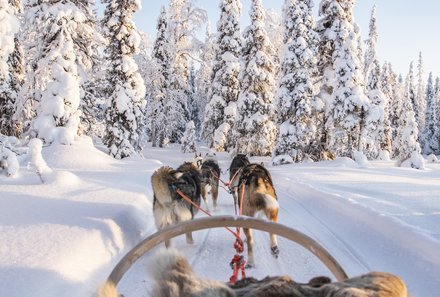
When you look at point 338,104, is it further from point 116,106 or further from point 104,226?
point 104,226

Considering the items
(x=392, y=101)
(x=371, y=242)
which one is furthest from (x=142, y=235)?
(x=392, y=101)

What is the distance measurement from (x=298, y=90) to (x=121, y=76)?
10.9 metres

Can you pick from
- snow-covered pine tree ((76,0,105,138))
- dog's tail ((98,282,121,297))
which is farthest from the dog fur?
snow-covered pine tree ((76,0,105,138))

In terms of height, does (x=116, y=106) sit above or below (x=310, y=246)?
above

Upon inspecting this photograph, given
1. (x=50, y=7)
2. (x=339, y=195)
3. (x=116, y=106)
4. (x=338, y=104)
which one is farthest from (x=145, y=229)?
(x=338, y=104)

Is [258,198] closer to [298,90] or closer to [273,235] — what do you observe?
[273,235]

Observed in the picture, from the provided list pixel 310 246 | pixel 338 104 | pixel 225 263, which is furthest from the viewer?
pixel 338 104

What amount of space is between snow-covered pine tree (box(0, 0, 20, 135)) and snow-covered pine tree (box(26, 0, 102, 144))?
913 millimetres

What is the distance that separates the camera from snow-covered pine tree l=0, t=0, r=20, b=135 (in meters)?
12.9

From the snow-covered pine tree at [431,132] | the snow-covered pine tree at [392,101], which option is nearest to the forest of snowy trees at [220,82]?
the snow-covered pine tree at [392,101]

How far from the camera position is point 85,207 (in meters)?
7.16

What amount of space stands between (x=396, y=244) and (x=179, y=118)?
3830 cm

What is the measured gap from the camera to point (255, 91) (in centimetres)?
2773

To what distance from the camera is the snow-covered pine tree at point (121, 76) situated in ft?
68.3
